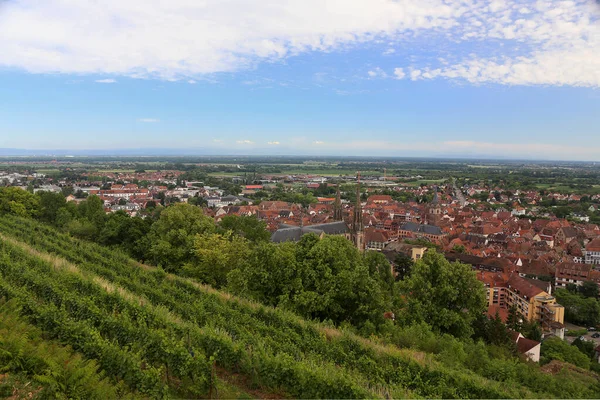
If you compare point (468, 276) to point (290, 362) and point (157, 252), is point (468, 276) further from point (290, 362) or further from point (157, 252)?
point (157, 252)

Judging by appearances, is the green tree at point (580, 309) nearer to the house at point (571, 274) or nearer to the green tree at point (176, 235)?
the house at point (571, 274)

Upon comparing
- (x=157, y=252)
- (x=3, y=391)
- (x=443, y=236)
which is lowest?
(x=443, y=236)

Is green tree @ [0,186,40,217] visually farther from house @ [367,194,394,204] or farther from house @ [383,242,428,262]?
house @ [367,194,394,204]

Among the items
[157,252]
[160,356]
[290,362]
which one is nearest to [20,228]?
[157,252]

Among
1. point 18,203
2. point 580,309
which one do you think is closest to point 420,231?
point 580,309

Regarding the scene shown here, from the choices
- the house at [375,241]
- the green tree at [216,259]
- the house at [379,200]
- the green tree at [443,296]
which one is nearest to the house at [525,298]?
the green tree at [443,296]

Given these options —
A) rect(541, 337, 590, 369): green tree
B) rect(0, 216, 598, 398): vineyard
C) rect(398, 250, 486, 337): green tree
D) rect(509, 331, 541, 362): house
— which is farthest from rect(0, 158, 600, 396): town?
rect(0, 216, 598, 398): vineyard

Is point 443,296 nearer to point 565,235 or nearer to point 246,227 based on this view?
point 246,227
